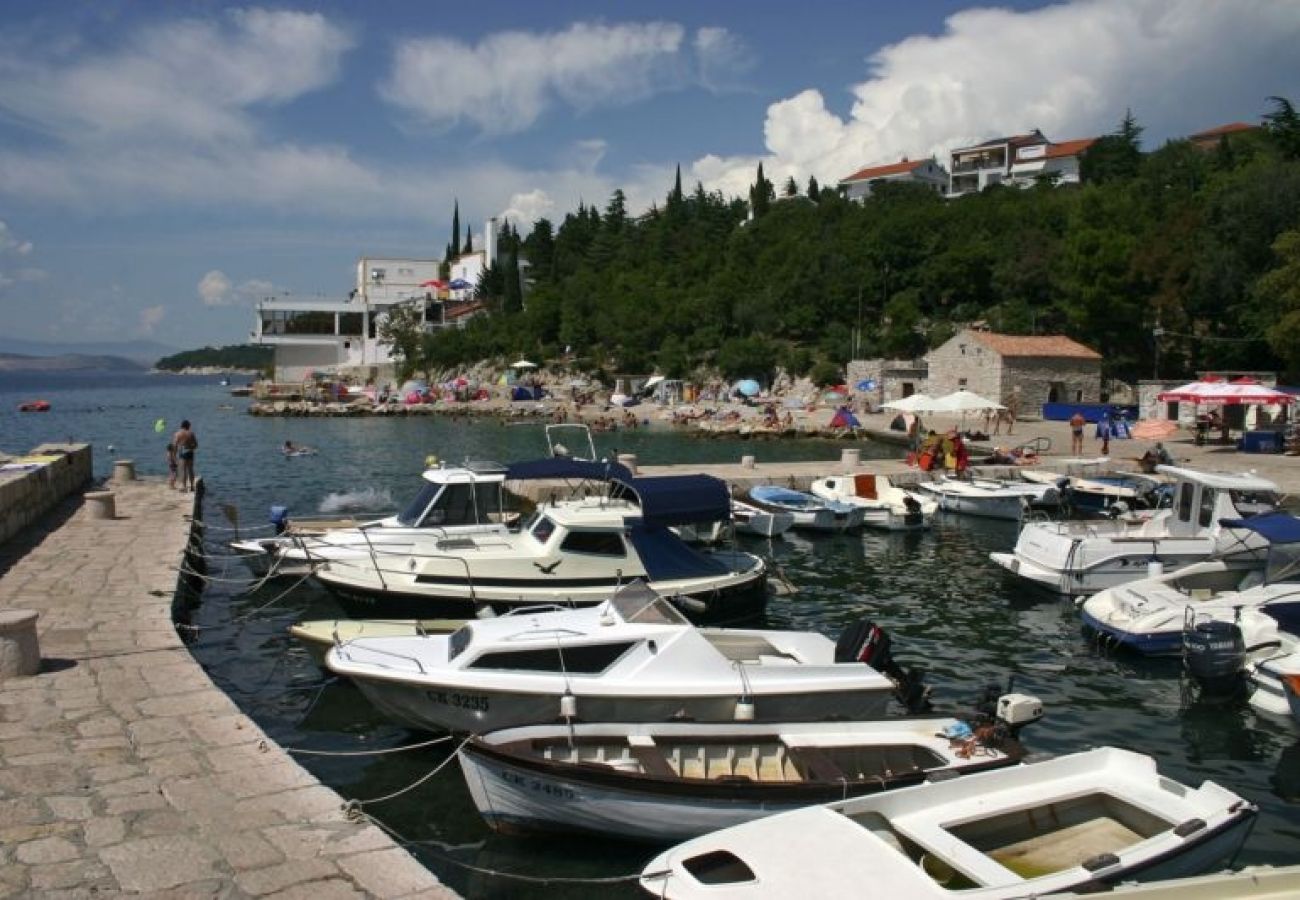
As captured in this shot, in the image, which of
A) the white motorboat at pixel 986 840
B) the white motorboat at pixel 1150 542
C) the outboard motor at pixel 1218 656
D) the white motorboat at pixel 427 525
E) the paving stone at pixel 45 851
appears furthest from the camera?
the white motorboat at pixel 1150 542

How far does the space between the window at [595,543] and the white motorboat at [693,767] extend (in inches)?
248

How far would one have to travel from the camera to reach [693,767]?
9.80 meters

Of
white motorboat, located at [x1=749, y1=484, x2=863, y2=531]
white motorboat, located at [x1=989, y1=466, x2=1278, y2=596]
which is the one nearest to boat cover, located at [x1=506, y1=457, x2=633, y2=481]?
white motorboat, located at [x1=989, y1=466, x2=1278, y2=596]

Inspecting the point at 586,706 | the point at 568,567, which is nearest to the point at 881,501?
the point at 568,567

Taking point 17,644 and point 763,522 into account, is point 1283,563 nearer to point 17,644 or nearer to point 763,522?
point 763,522

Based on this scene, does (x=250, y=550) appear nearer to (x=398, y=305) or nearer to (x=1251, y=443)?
(x=1251, y=443)

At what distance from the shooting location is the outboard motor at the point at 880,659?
12055 mm

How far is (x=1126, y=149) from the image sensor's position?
101500mm

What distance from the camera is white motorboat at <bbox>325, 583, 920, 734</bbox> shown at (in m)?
10.6

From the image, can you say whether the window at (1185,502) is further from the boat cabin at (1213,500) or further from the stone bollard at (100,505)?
the stone bollard at (100,505)

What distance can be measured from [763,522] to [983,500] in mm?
7831

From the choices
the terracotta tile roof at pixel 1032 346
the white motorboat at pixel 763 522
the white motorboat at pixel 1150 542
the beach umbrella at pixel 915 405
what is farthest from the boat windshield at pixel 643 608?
the terracotta tile roof at pixel 1032 346

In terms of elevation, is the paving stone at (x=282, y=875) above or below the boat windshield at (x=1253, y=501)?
below

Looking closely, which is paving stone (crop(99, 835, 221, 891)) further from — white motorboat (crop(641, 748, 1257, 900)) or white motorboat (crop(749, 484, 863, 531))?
white motorboat (crop(749, 484, 863, 531))
